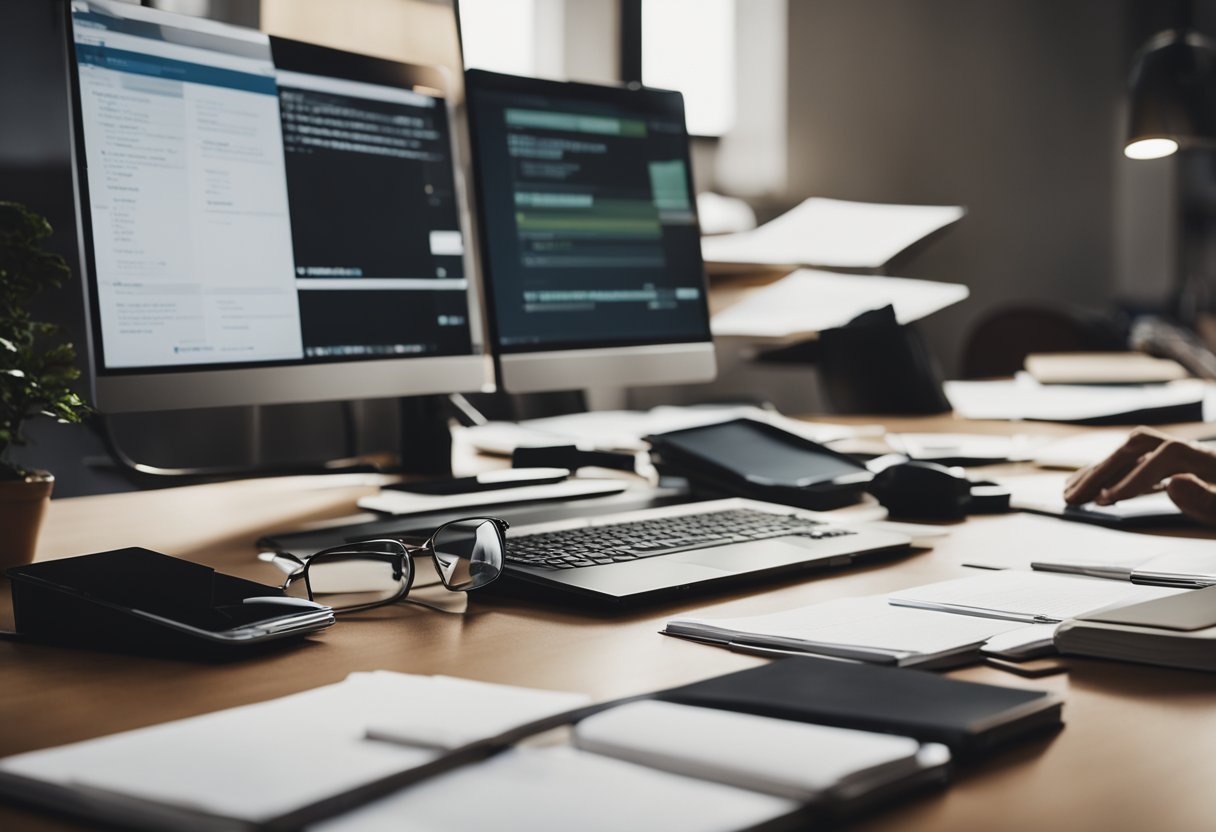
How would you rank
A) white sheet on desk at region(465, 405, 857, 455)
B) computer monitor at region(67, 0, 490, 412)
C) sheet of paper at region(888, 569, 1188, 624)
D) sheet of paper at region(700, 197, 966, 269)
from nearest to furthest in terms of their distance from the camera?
sheet of paper at region(888, 569, 1188, 624) → computer monitor at region(67, 0, 490, 412) → white sheet on desk at region(465, 405, 857, 455) → sheet of paper at region(700, 197, 966, 269)

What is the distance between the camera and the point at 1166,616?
0.70 metres

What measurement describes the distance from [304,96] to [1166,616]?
36.6 inches

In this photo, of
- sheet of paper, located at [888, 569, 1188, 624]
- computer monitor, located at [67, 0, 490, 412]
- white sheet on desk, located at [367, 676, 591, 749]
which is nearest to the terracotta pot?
computer monitor, located at [67, 0, 490, 412]

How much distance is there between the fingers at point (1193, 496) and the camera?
1.08m

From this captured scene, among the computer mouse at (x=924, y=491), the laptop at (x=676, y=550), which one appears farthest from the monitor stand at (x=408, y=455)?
the computer mouse at (x=924, y=491)

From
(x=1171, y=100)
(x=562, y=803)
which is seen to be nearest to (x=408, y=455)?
(x=562, y=803)

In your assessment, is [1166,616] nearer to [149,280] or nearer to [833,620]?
[833,620]

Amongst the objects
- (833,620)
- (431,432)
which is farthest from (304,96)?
(833,620)

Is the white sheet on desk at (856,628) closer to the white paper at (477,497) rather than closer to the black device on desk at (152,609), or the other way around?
the black device on desk at (152,609)

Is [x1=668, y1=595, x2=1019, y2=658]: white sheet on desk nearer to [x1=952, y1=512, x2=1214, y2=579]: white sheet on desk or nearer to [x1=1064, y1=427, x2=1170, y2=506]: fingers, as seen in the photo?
[x1=952, y1=512, x2=1214, y2=579]: white sheet on desk

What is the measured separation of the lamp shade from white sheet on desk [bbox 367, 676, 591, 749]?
1.51 meters

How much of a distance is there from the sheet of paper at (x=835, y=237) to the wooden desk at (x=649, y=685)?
1.30m

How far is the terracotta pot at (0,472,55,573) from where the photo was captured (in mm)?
917

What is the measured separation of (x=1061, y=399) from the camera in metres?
2.16
